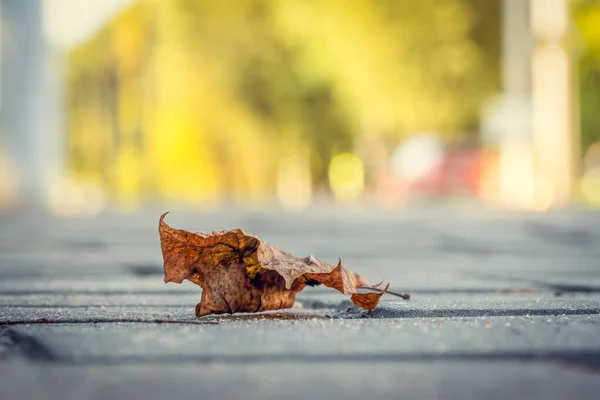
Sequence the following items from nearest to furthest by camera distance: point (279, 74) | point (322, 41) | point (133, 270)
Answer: point (133, 270) < point (322, 41) < point (279, 74)

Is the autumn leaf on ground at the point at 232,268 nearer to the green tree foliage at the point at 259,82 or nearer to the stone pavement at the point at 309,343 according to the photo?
the stone pavement at the point at 309,343

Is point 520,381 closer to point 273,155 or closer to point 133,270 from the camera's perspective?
point 133,270

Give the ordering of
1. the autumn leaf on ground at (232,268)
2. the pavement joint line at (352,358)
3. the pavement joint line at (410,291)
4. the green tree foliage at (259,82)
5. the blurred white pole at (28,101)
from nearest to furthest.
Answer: the pavement joint line at (352,358)
the autumn leaf on ground at (232,268)
the pavement joint line at (410,291)
the blurred white pole at (28,101)
the green tree foliage at (259,82)

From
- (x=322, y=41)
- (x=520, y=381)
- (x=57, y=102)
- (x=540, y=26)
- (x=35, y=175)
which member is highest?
(x=322, y=41)

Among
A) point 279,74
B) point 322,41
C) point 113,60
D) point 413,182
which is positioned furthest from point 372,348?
point 279,74

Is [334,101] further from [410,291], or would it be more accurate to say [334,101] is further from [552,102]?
[410,291]

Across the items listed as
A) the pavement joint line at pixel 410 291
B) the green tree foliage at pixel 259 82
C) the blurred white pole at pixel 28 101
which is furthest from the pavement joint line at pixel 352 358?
the green tree foliage at pixel 259 82

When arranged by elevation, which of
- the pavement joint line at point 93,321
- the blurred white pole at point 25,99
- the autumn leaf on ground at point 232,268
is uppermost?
the blurred white pole at point 25,99
